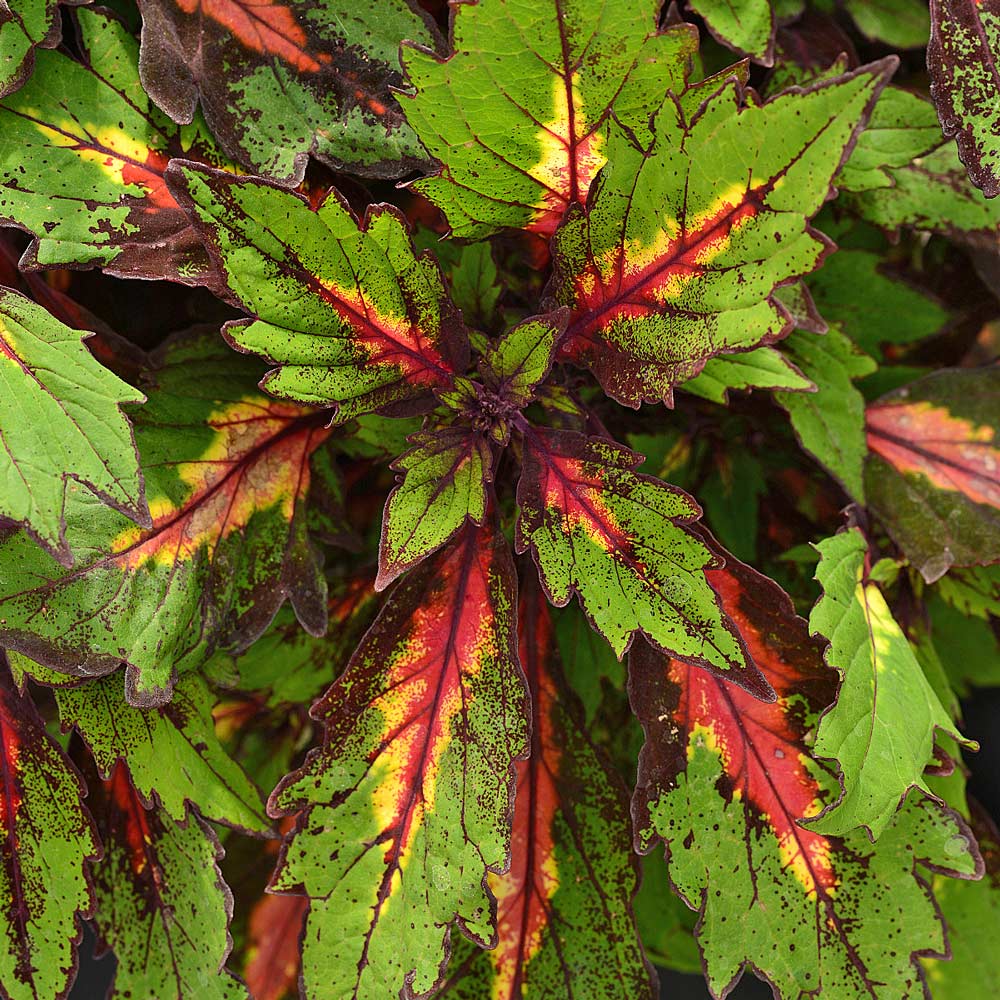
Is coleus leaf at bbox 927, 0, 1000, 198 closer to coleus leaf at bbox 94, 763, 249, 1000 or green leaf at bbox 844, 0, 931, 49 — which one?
green leaf at bbox 844, 0, 931, 49

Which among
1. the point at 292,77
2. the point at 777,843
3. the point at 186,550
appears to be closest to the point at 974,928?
the point at 777,843

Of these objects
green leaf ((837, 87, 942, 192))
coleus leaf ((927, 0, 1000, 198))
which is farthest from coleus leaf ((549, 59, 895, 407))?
green leaf ((837, 87, 942, 192))

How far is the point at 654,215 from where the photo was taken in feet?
1.78

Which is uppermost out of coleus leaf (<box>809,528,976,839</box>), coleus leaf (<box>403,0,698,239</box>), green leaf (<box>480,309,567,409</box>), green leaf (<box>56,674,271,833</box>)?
coleus leaf (<box>403,0,698,239</box>)


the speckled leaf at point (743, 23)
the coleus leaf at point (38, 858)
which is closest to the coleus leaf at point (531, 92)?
the speckled leaf at point (743, 23)

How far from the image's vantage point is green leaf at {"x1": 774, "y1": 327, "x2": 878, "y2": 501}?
2.36 feet

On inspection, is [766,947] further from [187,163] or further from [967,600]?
[187,163]

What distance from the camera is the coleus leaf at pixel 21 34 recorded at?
0.58m

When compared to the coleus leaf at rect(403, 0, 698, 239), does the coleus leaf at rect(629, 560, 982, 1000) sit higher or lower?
lower

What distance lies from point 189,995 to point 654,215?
0.57 meters

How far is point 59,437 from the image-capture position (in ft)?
1.73

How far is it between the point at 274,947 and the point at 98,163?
604 mm

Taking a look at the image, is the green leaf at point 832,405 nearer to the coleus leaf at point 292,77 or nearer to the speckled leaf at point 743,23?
the speckled leaf at point 743,23

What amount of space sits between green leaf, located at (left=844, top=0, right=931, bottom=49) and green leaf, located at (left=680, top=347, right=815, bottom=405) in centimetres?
30
